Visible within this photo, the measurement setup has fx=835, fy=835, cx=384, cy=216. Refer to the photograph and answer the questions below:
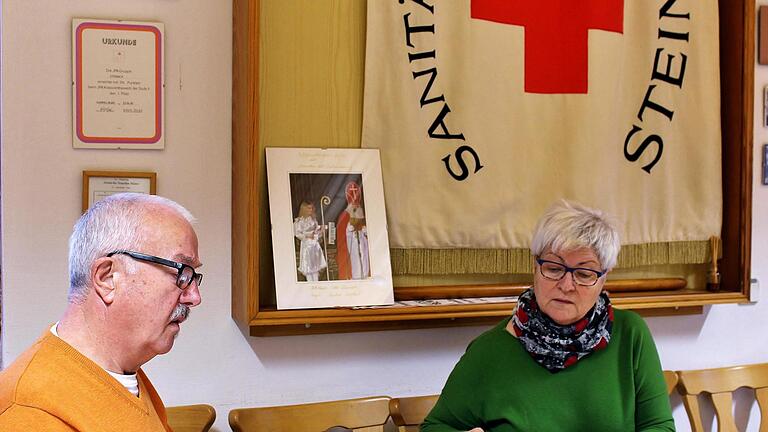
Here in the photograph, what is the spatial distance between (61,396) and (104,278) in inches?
7.7

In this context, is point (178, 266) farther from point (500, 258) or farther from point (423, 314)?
point (500, 258)

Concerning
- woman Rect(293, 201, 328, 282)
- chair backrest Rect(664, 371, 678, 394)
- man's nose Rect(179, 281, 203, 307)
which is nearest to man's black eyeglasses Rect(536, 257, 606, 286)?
woman Rect(293, 201, 328, 282)

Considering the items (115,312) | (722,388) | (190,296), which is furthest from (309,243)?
(722,388)

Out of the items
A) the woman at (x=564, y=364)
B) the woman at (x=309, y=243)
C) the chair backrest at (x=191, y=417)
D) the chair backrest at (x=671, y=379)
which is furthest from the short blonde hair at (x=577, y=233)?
the chair backrest at (x=191, y=417)

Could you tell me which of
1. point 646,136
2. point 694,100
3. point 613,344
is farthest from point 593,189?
point 613,344

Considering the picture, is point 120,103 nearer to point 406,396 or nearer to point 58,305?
point 58,305

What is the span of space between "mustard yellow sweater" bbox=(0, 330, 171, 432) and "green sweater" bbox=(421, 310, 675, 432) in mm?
1011

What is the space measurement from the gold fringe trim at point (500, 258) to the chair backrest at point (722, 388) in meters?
0.41

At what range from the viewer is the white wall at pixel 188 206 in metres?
2.25

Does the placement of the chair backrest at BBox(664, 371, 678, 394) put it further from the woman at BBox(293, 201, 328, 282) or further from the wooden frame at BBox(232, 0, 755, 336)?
the woman at BBox(293, 201, 328, 282)

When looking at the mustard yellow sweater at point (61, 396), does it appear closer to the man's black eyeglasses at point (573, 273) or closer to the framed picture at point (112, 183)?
the framed picture at point (112, 183)

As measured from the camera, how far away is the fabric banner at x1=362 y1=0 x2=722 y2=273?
2602 millimetres

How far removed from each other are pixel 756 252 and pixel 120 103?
2.35m

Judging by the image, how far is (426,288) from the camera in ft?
8.71
